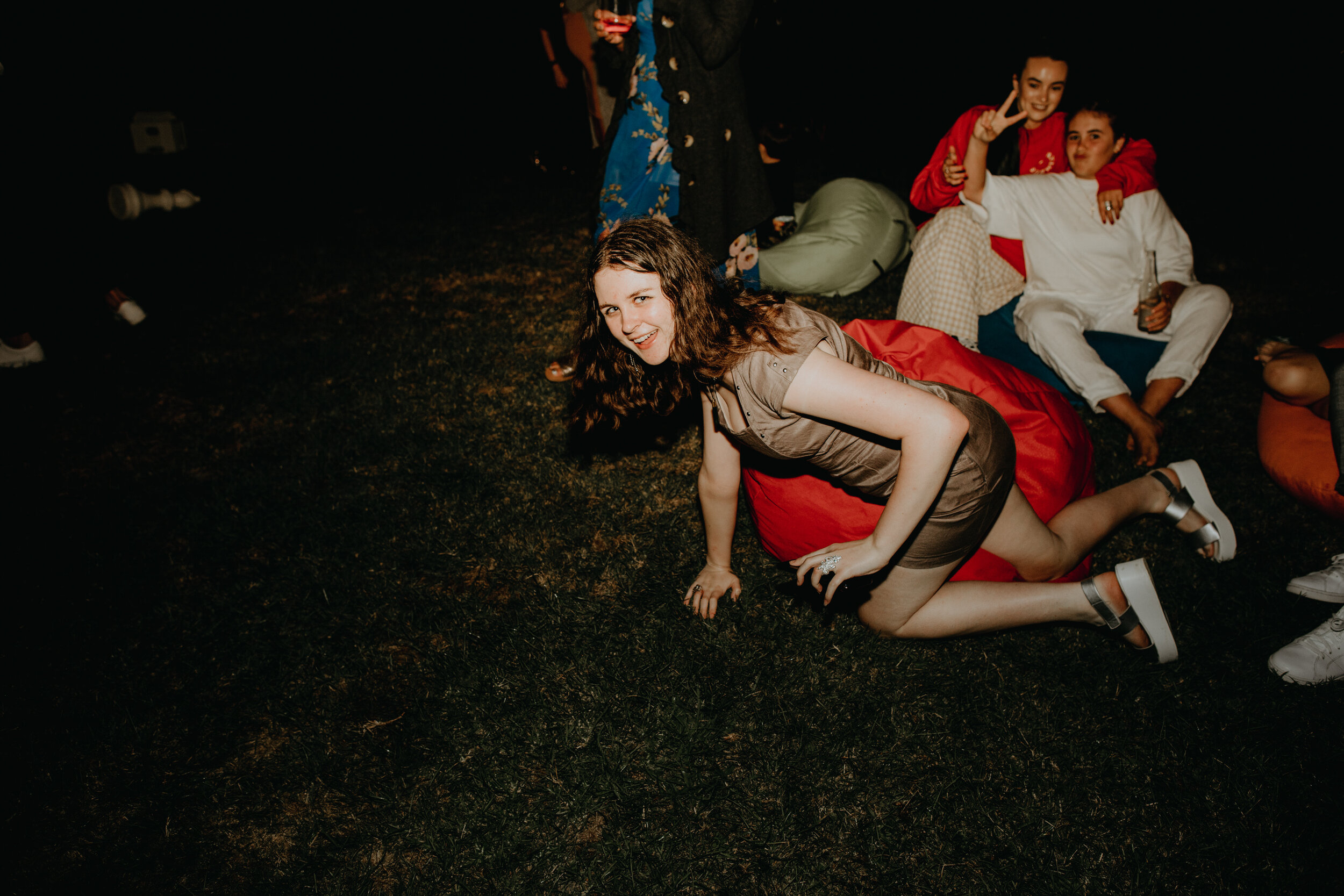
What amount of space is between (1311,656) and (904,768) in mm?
1402

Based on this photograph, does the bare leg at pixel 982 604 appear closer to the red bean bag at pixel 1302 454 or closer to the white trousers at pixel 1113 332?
the red bean bag at pixel 1302 454

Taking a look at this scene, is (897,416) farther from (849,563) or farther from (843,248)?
(843,248)

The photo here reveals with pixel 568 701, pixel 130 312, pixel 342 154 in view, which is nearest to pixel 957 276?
pixel 568 701

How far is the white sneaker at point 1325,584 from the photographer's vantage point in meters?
2.32

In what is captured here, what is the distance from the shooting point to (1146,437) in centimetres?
292

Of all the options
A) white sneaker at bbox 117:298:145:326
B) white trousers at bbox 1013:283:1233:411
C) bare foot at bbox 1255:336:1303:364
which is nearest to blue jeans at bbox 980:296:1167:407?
white trousers at bbox 1013:283:1233:411

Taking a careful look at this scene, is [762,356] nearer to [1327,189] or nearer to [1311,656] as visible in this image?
[1311,656]

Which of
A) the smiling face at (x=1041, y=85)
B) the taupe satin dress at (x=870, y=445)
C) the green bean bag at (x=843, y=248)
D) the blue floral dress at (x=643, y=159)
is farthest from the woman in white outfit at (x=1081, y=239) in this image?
the taupe satin dress at (x=870, y=445)

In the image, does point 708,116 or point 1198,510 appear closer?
point 1198,510

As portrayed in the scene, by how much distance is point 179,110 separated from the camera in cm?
870

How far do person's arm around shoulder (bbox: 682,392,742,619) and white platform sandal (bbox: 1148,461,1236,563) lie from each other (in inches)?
67.6

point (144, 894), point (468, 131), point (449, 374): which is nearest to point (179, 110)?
point (468, 131)

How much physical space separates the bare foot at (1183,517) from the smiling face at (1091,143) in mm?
1811

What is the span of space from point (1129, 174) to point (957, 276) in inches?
40.2
